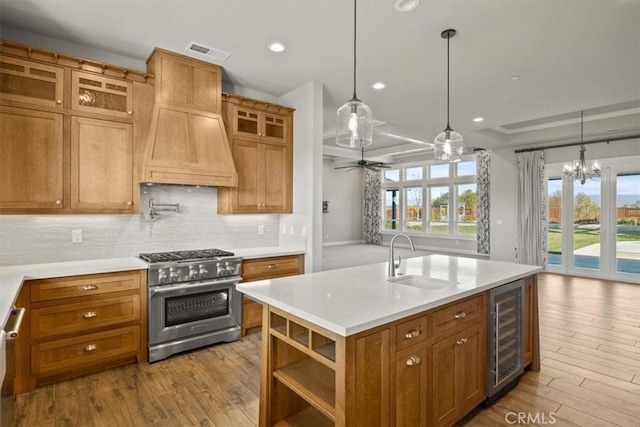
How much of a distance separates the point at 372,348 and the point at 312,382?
1.59 feet

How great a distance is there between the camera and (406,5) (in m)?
2.45

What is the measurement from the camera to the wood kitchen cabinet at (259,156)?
382cm

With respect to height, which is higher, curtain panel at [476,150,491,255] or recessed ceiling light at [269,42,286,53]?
recessed ceiling light at [269,42,286,53]

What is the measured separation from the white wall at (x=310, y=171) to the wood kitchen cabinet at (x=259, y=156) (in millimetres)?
162

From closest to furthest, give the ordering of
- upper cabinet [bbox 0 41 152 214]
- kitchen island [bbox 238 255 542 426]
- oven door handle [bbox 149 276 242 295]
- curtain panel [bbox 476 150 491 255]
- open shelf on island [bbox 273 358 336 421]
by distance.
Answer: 1. kitchen island [bbox 238 255 542 426]
2. open shelf on island [bbox 273 358 336 421]
3. upper cabinet [bbox 0 41 152 214]
4. oven door handle [bbox 149 276 242 295]
5. curtain panel [bbox 476 150 491 255]

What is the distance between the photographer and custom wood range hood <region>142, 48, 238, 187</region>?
3.18 metres

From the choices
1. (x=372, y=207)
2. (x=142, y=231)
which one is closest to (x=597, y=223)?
(x=372, y=207)

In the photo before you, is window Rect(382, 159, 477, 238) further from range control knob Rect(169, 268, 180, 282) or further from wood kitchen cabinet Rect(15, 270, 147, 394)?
wood kitchen cabinet Rect(15, 270, 147, 394)

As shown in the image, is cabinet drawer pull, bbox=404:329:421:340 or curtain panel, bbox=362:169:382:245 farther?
curtain panel, bbox=362:169:382:245

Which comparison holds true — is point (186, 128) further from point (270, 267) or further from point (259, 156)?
point (270, 267)

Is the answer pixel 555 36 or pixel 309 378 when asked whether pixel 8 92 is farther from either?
pixel 555 36

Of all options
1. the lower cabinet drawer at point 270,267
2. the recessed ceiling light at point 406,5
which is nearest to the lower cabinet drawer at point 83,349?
the lower cabinet drawer at point 270,267

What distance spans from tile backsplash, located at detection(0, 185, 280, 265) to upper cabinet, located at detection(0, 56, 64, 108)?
1.01 meters

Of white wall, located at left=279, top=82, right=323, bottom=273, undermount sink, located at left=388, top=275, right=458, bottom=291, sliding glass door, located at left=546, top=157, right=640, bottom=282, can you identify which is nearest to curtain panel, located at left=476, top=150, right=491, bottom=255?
sliding glass door, located at left=546, top=157, right=640, bottom=282
